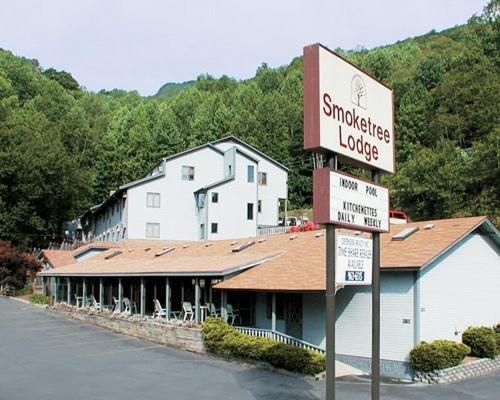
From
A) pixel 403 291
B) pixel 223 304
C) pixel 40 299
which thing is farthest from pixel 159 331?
pixel 40 299

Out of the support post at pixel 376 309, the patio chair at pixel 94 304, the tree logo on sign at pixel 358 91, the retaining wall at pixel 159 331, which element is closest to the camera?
the tree logo on sign at pixel 358 91

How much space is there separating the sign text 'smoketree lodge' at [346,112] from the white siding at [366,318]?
894 cm

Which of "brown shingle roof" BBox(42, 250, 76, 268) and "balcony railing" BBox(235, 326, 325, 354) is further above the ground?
"brown shingle roof" BBox(42, 250, 76, 268)

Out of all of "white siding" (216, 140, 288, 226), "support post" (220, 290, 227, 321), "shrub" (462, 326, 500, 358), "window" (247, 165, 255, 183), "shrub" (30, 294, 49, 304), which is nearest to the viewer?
"shrub" (462, 326, 500, 358)

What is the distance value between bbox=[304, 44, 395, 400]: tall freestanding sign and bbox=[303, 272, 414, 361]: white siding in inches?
345

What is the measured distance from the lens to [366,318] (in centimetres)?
2123

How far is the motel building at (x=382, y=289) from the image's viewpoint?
2019cm

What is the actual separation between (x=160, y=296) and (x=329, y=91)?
84.6 feet

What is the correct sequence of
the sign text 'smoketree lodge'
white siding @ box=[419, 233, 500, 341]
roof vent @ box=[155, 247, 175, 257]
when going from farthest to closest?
roof vent @ box=[155, 247, 175, 257] → white siding @ box=[419, 233, 500, 341] → the sign text 'smoketree lodge'

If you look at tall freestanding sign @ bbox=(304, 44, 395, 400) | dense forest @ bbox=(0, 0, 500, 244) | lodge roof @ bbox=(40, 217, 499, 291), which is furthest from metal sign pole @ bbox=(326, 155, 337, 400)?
dense forest @ bbox=(0, 0, 500, 244)

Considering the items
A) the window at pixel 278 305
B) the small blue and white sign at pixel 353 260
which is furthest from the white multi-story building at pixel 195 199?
the small blue and white sign at pixel 353 260

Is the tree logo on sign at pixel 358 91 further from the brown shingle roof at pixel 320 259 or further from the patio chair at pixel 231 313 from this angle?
the patio chair at pixel 231 313

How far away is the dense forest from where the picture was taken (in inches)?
1863

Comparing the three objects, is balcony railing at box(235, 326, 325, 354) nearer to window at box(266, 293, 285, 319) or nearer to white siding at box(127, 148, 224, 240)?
window at box(266, 293, 285, 319)
